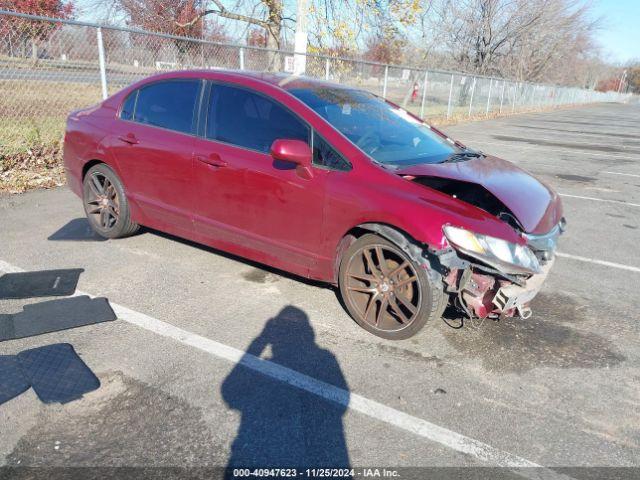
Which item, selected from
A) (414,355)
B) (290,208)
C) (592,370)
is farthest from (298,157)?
(592,370)

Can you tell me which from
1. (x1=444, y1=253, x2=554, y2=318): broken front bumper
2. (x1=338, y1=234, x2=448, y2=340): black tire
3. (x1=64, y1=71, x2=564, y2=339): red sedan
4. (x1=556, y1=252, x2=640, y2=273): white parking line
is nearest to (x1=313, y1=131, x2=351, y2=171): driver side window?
(x1=64, y1=71, x2=564, y2=339): red sedan

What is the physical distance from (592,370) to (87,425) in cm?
302

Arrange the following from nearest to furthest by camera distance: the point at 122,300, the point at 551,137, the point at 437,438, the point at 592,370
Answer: the point at 437,438
the point at 592,370
the point at 122,300
the point at 551,137

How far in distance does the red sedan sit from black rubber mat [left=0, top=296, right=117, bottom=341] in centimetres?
107

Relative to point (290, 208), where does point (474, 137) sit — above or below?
below

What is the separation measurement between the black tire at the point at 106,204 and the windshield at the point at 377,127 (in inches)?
83.1

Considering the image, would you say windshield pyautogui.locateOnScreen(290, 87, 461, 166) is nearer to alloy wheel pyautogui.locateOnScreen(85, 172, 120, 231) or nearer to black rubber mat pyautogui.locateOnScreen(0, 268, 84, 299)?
alloy wheel pyautogui.locateOnScreen(85, 172, 120, 231)

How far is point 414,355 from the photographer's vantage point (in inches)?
131

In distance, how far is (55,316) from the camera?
353 cm

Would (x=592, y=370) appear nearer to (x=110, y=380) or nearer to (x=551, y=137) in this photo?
(x=110, y=380)

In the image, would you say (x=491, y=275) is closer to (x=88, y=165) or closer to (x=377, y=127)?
(x=377, y=127)

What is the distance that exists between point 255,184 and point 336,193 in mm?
708

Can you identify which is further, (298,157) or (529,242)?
(298,157)

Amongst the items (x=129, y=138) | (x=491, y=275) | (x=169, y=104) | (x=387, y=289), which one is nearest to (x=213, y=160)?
(x=169, y=104)
